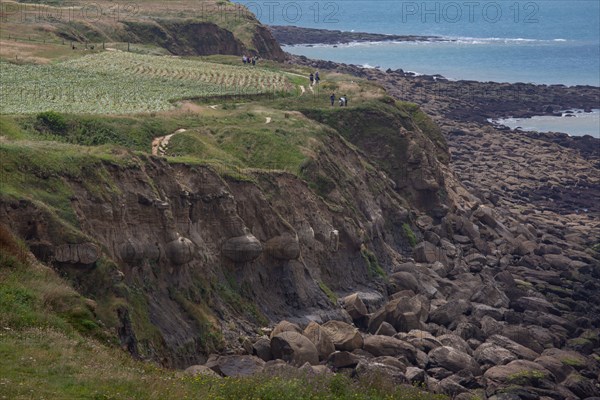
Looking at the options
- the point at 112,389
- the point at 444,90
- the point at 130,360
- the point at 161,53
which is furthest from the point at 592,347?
the point at 444,90

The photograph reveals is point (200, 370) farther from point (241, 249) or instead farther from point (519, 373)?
point (519, 373)

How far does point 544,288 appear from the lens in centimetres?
5944

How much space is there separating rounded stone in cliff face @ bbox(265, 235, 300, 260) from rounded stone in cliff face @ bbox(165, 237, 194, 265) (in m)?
6.22

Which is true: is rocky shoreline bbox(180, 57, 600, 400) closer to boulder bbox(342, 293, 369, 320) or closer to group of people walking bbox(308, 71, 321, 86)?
boulder bbox(342, 293, 369, 320)

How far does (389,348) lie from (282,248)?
6622 mm

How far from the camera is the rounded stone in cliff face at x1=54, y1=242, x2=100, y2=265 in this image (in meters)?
34.8

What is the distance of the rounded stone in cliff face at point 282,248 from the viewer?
155ft

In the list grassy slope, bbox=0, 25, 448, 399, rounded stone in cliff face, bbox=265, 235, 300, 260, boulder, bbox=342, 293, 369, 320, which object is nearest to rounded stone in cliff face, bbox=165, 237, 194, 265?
grassy slope, bbox=0, 25, 448, 399

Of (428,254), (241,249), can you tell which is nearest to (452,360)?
(241,249)

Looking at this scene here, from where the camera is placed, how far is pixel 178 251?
41.1 meters

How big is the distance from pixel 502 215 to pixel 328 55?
364ft

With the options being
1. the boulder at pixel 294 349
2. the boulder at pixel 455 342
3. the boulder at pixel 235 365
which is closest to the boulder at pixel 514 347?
the boulder at pixel 455 342

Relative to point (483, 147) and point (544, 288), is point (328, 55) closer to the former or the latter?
point (483, 147)

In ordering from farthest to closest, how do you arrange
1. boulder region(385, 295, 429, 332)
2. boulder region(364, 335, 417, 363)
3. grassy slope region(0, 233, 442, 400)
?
boulder region(385, 295, 429, 332) < boulder region(364, 335, 417, 363) < grassy slope region(0, 233, 442, 400)
